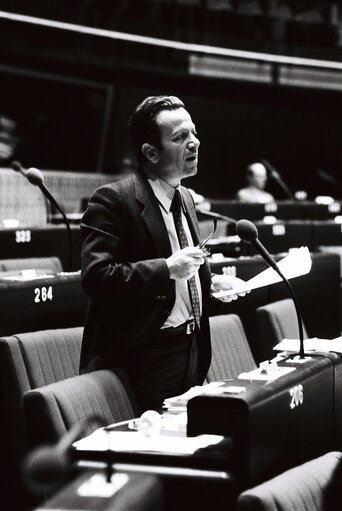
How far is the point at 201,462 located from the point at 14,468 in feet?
3.99

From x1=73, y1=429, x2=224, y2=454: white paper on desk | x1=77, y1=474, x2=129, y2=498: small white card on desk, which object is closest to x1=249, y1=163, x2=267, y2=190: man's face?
x1=73, y1=429, x2=224, y2=454: white paper on desk

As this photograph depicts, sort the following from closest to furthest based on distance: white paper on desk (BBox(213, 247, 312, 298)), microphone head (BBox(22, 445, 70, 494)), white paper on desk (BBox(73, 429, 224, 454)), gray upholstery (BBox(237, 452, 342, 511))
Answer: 1. microphone head (BBox(22, 445, 70, 494))
2. gray upholstery (BBox(237, 452, 342, 511))
3. white paper on desk (BBox(73, 429, 224, 454))
4. white paper on desk (BBox(213, 247, 312, 298))

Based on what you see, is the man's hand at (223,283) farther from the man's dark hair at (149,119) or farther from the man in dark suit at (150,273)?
the man's dark hair at (149,119)

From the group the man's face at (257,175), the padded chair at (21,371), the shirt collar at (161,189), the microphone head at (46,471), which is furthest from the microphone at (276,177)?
the microphone head at (46,471)

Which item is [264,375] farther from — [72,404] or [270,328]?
[270,328]

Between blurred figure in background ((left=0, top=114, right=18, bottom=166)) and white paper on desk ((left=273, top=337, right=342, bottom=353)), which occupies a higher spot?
blurred figure in background ((left=0, top=114, right=18, bottom=166))

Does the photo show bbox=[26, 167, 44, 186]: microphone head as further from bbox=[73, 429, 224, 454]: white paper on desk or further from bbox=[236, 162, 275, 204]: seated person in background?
bbox=[236, 162, 275, 204]: seated person in background

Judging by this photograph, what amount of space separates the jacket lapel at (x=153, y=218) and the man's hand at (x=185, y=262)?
0.45 ft

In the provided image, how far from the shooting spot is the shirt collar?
2578 millimetres

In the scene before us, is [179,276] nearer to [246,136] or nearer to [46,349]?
[46,349]

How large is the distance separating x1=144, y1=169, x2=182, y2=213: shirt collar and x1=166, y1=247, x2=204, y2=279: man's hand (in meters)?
0.26

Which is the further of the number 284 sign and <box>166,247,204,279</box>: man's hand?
<box>166,247,204,279</box>: man's hand

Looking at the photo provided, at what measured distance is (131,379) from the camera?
2494 mm

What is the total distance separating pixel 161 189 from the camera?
8.49ft
